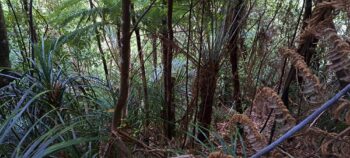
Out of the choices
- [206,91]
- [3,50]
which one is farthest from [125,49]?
[3,50]

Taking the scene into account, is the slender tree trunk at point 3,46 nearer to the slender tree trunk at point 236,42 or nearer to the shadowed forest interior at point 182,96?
the shadowed forest interior at point 182,96

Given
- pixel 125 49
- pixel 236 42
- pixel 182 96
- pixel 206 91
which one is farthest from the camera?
pixel 182 96

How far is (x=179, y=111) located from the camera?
2607 millimetres

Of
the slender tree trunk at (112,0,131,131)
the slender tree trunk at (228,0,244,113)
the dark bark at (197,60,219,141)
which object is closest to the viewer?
the slender tree trunk at (112,0,131,131)

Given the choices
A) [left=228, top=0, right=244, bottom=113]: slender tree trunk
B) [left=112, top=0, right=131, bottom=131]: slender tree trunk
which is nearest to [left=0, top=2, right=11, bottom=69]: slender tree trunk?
[left=112, top=0, right=131, bottom=131]: slender tree trunk

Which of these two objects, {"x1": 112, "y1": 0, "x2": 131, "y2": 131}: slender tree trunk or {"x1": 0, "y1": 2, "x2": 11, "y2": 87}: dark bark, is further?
{"x1": 0, "y1": 2, "x2": 11, "y2": 87}: dark bark

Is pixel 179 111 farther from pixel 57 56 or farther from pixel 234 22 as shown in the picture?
pixel 57 56

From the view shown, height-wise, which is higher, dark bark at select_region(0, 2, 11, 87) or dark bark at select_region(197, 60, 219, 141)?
dark bark at select_region(0, 2, 11, 87)

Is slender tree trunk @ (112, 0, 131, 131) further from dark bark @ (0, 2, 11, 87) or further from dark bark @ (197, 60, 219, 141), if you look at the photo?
dark bark @ (0, 2, 11, 87)

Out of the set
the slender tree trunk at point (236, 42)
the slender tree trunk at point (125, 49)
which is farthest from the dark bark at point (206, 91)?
the slender tree trunk at point (125, 49)

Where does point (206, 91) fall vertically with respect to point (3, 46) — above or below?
below

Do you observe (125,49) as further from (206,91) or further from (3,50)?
(3,50)

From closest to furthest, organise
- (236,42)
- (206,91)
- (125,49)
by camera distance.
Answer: (125,49) < (206,91) < (236,42)

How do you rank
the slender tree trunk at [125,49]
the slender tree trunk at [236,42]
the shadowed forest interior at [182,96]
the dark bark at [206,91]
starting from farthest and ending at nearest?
the slender tree trunk at [236,42] → the dark bark at [206,91] → the slender tree trunk at [125,49] → the shadowed forest interior at [182,96]
